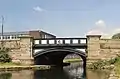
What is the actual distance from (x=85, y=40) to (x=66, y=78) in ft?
49.9

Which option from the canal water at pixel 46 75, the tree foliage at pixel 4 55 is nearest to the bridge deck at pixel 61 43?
the tree foliage at pixel 4 55

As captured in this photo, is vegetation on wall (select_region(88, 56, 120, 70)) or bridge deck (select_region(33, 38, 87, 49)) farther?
bridge deck (select_region(33, 38, 87, 49))

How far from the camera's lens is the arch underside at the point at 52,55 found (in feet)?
145

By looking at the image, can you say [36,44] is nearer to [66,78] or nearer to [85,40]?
[85,40]

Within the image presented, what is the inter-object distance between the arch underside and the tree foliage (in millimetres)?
4514

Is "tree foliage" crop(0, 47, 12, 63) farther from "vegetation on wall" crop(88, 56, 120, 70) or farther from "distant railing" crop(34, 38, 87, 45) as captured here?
"vegetation on wall" crop(88, 56, 120, 70)

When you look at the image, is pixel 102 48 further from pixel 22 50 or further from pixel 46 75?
pixel 46 75

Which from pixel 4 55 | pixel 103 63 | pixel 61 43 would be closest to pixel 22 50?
pixel 4 55

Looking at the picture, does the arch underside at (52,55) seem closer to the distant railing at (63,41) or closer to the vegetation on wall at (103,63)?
the distant railing at (63,41)

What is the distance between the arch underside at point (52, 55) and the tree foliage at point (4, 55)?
14.8ft

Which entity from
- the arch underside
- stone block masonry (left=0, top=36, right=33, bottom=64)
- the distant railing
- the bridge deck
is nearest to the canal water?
the arch underside

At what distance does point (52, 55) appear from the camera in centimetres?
5497

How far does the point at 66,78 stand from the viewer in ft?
99.1

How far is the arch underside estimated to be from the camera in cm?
4425
